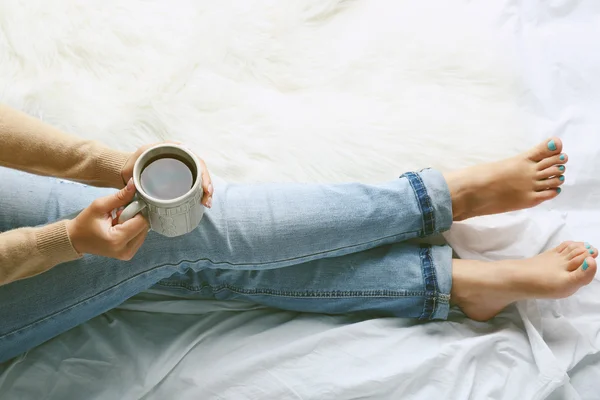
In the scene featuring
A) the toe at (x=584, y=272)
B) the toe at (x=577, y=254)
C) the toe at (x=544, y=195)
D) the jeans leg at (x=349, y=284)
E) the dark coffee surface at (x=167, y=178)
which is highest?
the dark coffee surface at (x=167, y=178)

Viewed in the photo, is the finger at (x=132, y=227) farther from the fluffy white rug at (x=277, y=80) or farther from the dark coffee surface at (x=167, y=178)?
the fluffy white rug at (x=277, y=80)

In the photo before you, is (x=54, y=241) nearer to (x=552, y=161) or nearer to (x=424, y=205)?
(x=424, y=205)

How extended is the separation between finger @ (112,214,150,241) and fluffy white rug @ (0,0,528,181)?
358 mm

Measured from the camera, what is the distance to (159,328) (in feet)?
2.82

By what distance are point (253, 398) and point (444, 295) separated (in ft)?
0.93

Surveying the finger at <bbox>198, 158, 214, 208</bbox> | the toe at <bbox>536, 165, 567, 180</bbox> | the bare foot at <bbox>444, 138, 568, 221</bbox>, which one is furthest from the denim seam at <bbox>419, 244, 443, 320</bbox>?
the finger at <bbox>198, 158, 214, 208</bbox>

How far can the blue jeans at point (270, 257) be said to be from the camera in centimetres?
77

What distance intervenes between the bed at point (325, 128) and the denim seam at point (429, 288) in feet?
0.09

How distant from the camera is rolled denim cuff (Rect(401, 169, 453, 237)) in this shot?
0.86m

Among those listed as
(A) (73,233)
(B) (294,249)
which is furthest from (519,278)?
(A) (73,233)

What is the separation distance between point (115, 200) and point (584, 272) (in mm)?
600

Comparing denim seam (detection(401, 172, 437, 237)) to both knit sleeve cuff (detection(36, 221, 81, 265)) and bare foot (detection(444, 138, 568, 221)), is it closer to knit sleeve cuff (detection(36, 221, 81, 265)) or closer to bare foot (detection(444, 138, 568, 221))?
bare foot (detection(444, 138, 568, 221))

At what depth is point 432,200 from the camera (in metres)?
0.86

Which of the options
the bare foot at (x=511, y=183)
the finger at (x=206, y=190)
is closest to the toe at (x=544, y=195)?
the bare foot at (x=511, y=183)
